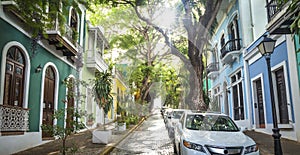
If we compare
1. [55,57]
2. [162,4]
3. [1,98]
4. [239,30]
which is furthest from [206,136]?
[239,30]

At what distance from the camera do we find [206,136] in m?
6.72

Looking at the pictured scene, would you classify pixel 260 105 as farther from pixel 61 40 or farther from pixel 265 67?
pixel 61 40

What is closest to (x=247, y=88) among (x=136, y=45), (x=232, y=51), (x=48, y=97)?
(x=232, y=51)

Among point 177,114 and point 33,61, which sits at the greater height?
point 33,61

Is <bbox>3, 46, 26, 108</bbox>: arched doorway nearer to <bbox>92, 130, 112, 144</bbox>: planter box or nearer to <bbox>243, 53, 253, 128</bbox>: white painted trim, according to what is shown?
<bbox>92, 130, 112, 144</bbox>: planter box

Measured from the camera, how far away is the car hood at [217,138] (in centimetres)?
631

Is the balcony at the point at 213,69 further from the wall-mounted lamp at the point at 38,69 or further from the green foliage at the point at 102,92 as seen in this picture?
the wall-mounted lamp at the point at 38,69

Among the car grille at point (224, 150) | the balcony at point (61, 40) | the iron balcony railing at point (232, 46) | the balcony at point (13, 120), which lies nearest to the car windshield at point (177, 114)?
the iron balcony railing at point (232, 46)

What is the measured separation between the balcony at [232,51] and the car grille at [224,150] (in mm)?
11418

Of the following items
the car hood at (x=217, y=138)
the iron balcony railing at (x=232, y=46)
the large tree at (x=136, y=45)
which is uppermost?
the large tree at (x=136, y=45)

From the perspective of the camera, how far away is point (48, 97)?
40.2ft

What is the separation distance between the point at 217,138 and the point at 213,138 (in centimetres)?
10

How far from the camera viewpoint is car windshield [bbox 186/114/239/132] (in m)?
7.55

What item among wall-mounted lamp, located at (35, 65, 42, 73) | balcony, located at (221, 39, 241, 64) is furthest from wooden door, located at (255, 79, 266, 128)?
wall-mounted lamp, located at (35, 65, 42, 73)
